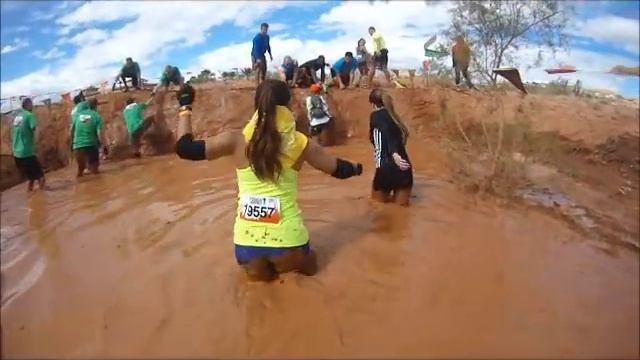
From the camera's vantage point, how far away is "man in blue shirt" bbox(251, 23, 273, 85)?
5.65 metres

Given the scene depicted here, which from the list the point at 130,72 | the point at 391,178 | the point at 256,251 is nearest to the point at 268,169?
the point at 256,251

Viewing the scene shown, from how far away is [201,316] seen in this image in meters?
3.31

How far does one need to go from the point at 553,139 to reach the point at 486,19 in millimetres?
1852

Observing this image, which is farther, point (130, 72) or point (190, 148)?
point (130, 72)

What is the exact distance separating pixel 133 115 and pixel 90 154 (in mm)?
1053

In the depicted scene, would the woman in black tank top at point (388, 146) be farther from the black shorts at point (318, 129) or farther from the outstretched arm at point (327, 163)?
the black shorts at point (318, 129)

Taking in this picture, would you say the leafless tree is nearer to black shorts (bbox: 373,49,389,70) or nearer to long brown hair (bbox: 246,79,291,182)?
black shorts (bbox: 373,49,389,70)

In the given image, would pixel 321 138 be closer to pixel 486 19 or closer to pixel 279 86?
pixel 486 19

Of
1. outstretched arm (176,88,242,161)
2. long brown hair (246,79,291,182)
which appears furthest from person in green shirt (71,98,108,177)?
long brown hair (246,79,291,182)

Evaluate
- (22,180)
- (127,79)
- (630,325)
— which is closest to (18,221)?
(22,180)

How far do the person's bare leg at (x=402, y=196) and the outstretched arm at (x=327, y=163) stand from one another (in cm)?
196

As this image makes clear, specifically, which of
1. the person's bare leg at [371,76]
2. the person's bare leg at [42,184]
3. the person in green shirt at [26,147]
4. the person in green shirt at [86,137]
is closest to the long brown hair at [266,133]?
the person in green shirt at [26,147]

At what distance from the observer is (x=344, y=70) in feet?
35.3

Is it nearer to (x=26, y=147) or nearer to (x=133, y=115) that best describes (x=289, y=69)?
(x=133, y=115)
